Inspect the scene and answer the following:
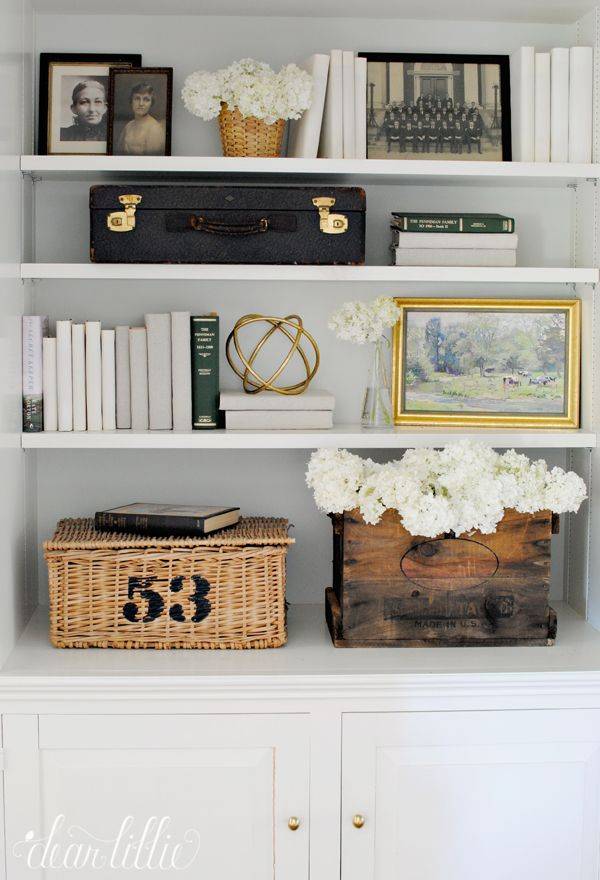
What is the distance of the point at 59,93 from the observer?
7.34ft

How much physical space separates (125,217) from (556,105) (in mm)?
990

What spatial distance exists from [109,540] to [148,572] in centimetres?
11

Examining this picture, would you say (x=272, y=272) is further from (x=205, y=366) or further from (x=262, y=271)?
(x=205, y=366)

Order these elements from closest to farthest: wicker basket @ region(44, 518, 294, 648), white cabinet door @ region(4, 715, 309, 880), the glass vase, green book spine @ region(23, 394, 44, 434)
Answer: white cabinet door @ region(4, 715, 309, 880) < wicker basket @ region(44, 518, 294, 648) < green book spine @ region(23, 394, 44, 434) < the glass vase

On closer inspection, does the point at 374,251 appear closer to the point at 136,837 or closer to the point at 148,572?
the point at 148,572

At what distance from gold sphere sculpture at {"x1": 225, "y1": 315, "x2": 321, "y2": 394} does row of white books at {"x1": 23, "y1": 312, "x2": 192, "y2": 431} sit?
0.16m

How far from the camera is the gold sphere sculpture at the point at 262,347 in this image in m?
2.31

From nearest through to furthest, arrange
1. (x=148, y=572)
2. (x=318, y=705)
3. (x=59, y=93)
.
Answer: (x=318, y=705)
(x=148, y=572)
(x=59, y=93)

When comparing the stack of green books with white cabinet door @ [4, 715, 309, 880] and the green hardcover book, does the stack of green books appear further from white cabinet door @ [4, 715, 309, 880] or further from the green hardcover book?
white cabinet door @ [4, 715, 309, 880]

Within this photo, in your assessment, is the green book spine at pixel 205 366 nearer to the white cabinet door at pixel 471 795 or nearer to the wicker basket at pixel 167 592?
the wicker basket at pixel 167 592

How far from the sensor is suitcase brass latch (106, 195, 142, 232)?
6.84 feet

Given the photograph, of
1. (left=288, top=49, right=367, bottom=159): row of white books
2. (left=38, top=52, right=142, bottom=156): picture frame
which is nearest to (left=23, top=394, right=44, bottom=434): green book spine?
(left=38, top=52, right=142, bottom=156): picture frame

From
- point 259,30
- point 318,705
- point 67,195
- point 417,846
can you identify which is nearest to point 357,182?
point 259,30

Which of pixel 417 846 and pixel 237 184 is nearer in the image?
pixel 417 846
